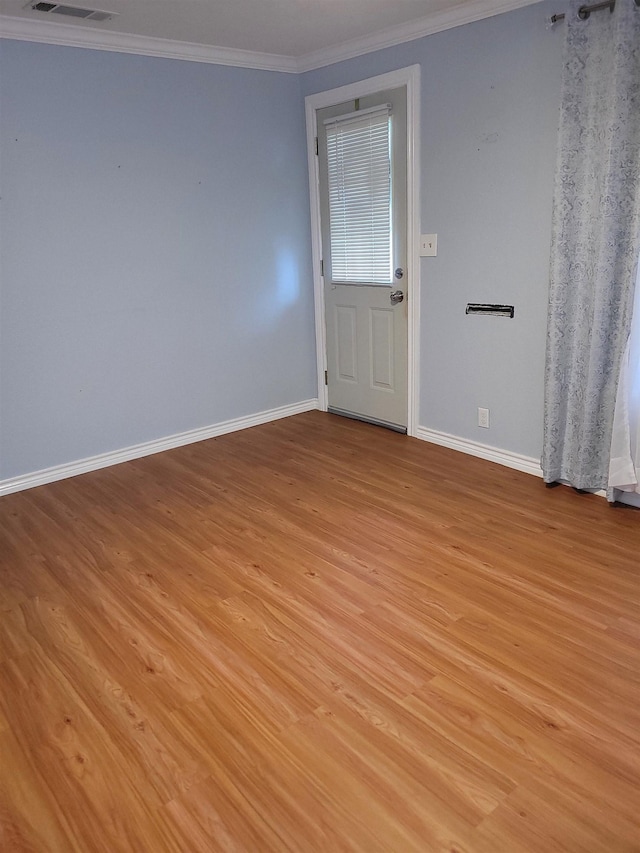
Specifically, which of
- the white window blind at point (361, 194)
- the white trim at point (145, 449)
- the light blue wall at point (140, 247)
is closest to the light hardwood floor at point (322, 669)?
the white trim at point (145, 449)

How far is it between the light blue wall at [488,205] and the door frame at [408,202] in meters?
0.05

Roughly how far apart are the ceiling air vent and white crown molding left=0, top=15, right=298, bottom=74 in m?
0.15

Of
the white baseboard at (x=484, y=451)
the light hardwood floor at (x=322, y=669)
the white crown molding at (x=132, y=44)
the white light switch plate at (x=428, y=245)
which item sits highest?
the white crown molding at (x=132, y=44)

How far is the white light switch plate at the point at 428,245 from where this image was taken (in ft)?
13.0

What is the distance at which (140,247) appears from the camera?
400 centimetres

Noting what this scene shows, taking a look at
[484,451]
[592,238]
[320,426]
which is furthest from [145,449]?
[592,238]

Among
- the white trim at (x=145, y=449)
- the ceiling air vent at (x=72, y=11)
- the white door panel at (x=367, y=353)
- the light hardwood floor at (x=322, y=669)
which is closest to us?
the light hardwood floor at (x=322, y=669)

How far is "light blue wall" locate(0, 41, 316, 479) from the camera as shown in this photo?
11.7 ft

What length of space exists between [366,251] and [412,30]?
4.23ft

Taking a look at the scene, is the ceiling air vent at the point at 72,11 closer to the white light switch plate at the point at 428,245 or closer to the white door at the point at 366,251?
the white door at the point at 366,251

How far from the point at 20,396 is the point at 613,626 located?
3.20 meters

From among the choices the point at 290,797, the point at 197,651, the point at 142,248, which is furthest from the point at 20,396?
the point at 290,797

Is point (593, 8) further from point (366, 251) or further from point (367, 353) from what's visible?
point (367, 353)

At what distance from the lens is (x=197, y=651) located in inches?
91.0
